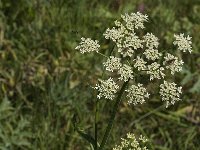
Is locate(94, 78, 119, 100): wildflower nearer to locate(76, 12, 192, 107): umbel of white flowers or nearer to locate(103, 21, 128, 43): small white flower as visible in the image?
locate(76, 12, 192, 107): umbel of white flowers

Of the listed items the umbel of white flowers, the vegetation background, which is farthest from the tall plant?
the vegetation background

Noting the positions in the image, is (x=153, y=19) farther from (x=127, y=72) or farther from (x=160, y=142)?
(x=127, y=72)

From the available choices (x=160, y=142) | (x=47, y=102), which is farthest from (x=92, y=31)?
(x=160, y=142)

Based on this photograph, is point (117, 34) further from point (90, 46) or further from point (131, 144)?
point (131, 144)

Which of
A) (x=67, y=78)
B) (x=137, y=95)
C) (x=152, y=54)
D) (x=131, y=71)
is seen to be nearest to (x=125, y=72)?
(x=131, y=71)

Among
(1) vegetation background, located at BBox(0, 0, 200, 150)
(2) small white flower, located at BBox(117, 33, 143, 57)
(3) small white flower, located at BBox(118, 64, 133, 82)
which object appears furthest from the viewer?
(1) vegetation background, located at BBox(0, 0, 200, 150)

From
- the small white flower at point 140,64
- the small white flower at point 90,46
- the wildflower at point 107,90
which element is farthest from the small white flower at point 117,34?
the wildflower at point 107,90

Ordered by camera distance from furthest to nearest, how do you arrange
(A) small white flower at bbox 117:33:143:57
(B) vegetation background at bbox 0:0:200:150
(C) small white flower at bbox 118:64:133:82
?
(B) vegetation background at bbox 0:0:200:150 → (A) small white flower at bbox 117:33:143:57 → (C) small white flower at bbox 118:64:133:82
